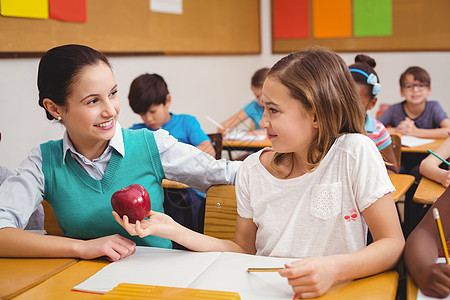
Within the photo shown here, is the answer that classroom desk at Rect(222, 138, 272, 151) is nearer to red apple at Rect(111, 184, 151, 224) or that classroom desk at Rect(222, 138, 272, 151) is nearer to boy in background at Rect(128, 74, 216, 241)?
boy in background at Rect(128, 74, 216, 241)

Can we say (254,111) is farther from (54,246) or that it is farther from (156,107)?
(54,246)

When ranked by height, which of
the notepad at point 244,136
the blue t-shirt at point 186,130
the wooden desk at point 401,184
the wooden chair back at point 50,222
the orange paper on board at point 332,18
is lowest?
the wooden chair back at point 50,222

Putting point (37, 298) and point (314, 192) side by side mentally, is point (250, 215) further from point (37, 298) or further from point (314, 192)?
point (37, 298)

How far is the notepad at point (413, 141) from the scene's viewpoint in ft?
11.5

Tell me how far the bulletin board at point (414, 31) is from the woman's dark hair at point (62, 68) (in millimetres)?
4942

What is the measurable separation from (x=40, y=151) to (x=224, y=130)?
276 cm

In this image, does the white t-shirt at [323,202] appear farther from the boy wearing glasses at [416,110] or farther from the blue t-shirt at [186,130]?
the boy wearing glasses at [416,110]

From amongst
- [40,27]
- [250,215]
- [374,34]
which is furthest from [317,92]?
[374,34]

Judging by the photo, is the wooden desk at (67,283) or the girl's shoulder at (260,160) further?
the girl's shoulder at (260,160)

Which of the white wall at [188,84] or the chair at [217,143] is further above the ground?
the white wall at [188,84]

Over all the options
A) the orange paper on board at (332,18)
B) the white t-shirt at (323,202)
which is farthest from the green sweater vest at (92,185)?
the orange paper on board at (332,18)

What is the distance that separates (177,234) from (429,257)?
2.05ft

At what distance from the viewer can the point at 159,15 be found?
441 cm

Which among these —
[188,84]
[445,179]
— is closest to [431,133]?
[445,179]
